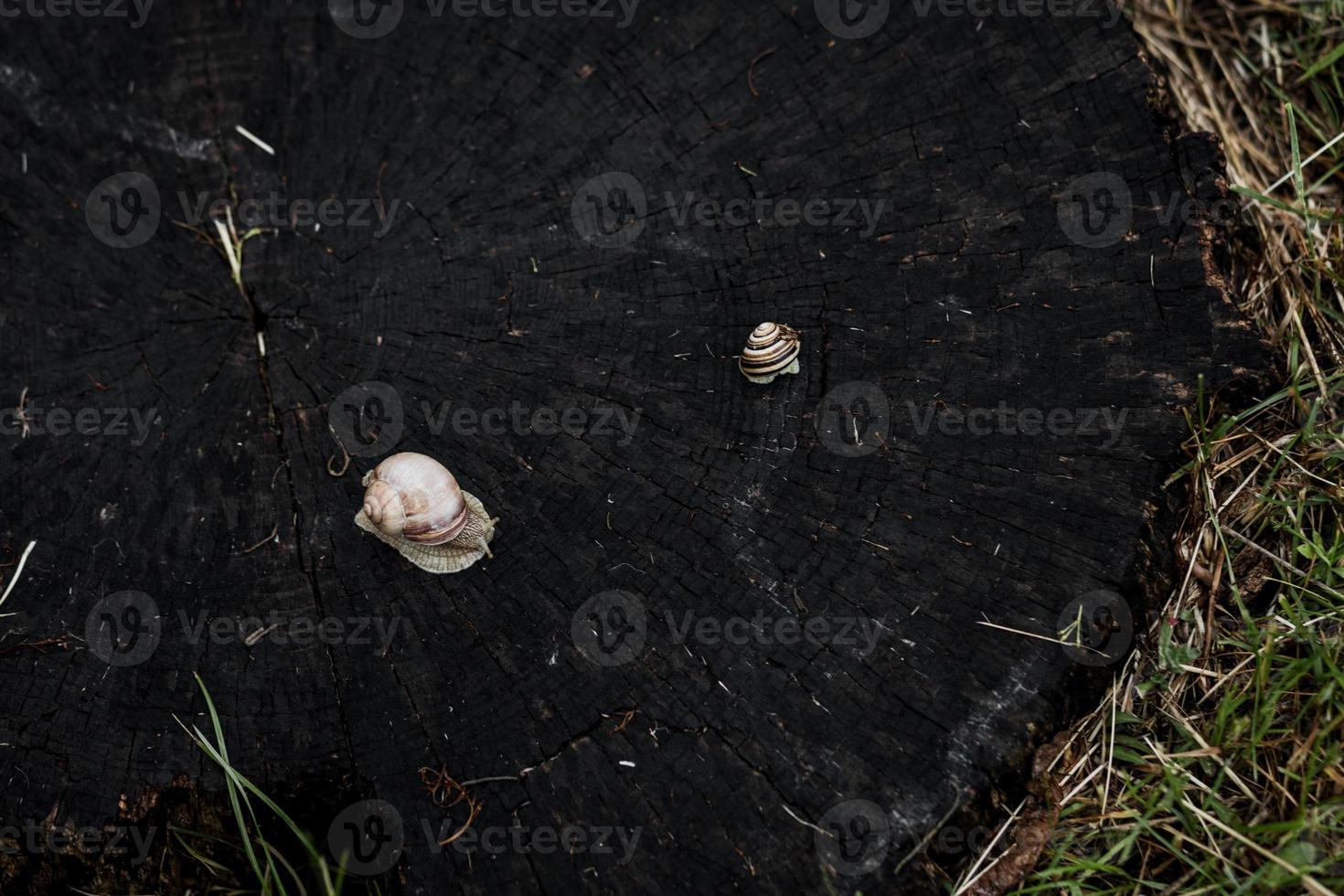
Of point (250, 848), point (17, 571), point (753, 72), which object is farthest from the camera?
point (753, 72)

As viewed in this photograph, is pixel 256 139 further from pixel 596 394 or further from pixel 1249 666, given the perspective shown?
pixel 1249 666

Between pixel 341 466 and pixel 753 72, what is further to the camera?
pixel 753 72

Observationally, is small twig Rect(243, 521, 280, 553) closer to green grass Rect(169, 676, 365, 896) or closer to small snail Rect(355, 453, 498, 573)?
small snail Rect(355, 453, 498, 573)

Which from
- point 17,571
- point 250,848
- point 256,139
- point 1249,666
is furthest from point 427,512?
point 1249,666

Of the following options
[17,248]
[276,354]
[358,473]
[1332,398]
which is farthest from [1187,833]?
[17,248]

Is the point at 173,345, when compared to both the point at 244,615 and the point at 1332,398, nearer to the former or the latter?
the point at 244,615

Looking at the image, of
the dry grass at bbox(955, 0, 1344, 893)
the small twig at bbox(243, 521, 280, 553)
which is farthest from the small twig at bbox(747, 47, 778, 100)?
the small twig at bbox(243, 521, 280, 553)

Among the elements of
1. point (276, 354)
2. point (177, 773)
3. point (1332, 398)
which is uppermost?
point (276, 354)
